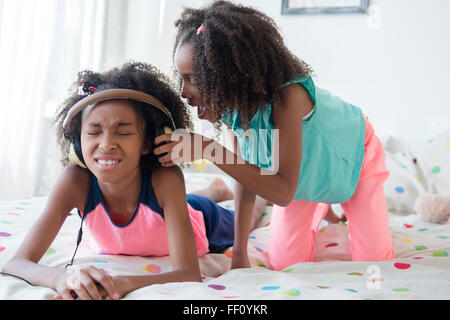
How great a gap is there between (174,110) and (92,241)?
1.26 ft

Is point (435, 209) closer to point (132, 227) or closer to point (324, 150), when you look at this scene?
point (324, 150)

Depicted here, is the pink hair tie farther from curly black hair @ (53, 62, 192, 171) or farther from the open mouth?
the open mouth

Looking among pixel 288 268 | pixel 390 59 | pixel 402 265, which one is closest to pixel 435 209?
pixel 402 265

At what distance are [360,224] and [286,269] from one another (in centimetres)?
33

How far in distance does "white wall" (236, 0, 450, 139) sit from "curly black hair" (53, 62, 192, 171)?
1416 mm

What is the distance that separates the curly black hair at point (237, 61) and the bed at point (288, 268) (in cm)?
35

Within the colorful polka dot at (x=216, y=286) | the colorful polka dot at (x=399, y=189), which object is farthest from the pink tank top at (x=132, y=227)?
the colorful polka dot at (x=399, y=189)

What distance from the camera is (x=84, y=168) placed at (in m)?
1.05

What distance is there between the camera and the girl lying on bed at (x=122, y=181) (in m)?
0.89

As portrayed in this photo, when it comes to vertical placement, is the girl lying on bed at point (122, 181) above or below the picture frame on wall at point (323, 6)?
below

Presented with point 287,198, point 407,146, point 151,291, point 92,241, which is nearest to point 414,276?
point 287,198

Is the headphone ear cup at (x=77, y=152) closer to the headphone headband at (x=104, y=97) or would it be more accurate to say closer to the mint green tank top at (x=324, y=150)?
the headphone headband at (x=104, y=97)

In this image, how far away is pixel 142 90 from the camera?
40.2 inches

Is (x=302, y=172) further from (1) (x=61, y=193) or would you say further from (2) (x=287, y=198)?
(1) (x=61, y=193)
